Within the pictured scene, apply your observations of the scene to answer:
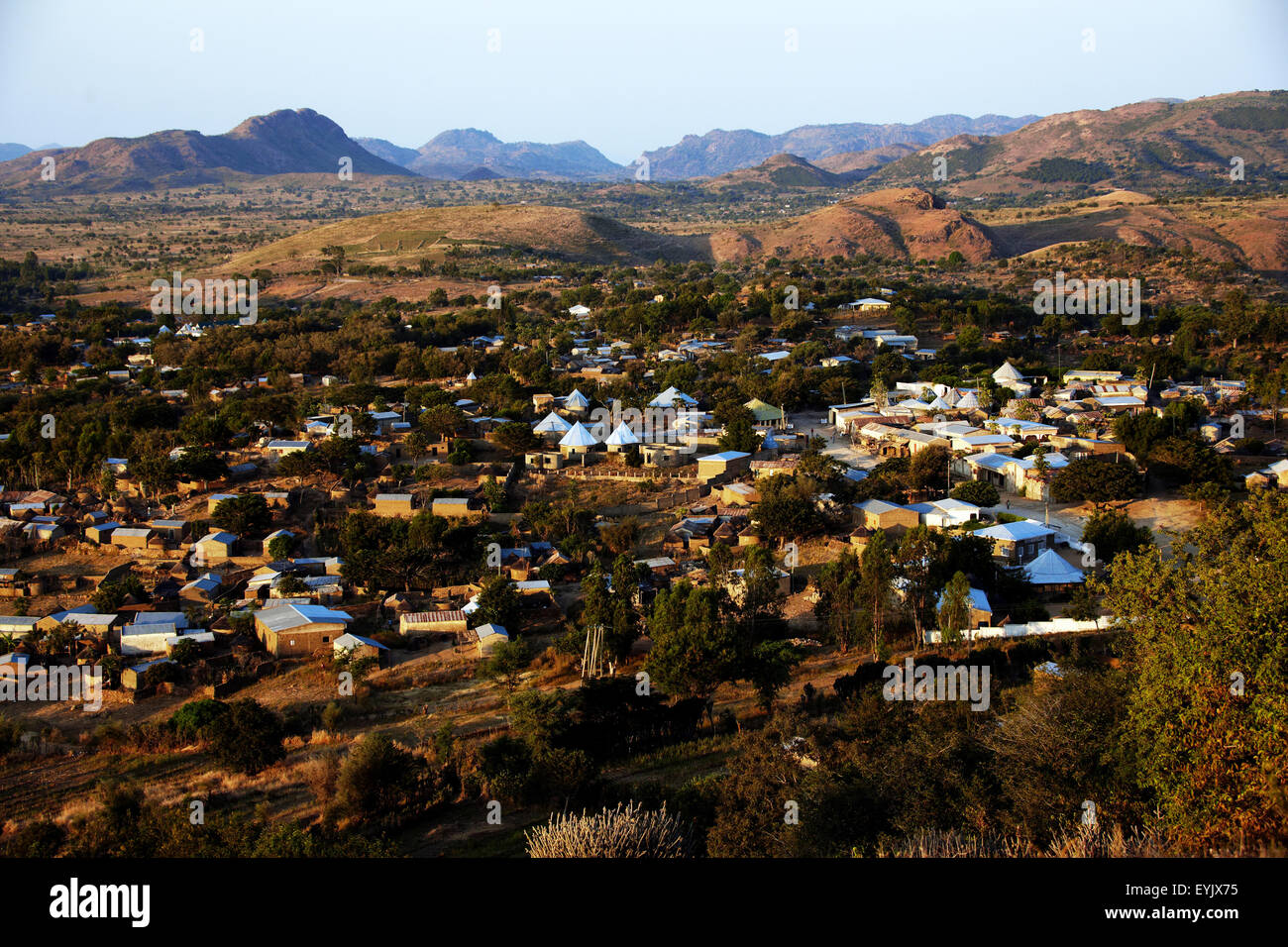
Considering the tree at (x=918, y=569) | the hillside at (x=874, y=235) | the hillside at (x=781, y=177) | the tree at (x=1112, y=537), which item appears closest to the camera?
the tree at (x=918, y=569)

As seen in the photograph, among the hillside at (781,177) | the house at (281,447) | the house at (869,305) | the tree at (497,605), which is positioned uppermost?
the hillside at (781,177)

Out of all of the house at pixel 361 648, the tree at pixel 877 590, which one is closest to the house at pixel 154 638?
the house at pixel 361 648

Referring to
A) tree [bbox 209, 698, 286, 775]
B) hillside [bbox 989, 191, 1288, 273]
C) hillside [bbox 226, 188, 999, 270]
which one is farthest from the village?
A: hillside [bbox 226, 188, 999, 270]

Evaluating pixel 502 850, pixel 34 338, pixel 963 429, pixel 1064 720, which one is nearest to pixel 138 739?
pixel 502 850

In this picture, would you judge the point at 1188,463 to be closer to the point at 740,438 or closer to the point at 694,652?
the point at 740,438

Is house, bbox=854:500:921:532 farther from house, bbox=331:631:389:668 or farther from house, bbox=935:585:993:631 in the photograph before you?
house, bbox=331:631:389:668

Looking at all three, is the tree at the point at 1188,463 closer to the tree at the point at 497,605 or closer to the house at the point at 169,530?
the tree at the point at 497,605
